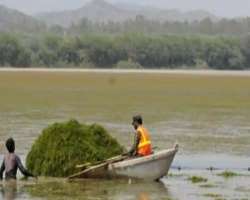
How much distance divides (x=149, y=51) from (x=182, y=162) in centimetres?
11063

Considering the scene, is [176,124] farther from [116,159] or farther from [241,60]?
[241,60]

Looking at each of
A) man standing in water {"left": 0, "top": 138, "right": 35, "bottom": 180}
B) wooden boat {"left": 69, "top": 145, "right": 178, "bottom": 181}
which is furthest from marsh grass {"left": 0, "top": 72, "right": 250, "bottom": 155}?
man standing in water {"left": 0, "top": 138, "right": 35, "bottom": 180}

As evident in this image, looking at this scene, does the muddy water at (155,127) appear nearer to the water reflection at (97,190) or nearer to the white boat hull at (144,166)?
the water reflection at (97,190)

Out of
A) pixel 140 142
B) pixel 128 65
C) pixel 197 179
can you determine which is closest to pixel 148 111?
pixel 197 179

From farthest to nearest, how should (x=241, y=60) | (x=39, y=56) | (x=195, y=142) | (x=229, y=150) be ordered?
(x=241, y=60) → (x=39, y=56) → (x=195, y=142) → (x=229, y=150)

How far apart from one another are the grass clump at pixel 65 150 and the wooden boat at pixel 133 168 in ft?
1.58

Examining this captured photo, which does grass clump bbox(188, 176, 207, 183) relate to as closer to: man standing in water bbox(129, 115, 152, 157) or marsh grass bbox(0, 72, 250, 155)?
man standing in water bbox(129, 115, 152, 157)

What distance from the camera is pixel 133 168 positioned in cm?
1920

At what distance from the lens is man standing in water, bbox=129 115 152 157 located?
760 inches

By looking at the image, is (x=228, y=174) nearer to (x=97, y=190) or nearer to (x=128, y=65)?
(x=97, y=190)

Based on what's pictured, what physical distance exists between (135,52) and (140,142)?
381ft

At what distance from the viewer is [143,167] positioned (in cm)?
1920

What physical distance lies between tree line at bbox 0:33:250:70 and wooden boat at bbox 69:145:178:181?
10393 cm

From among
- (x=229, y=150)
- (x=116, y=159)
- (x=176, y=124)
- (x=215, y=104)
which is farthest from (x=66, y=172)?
(x=215, y=104)
